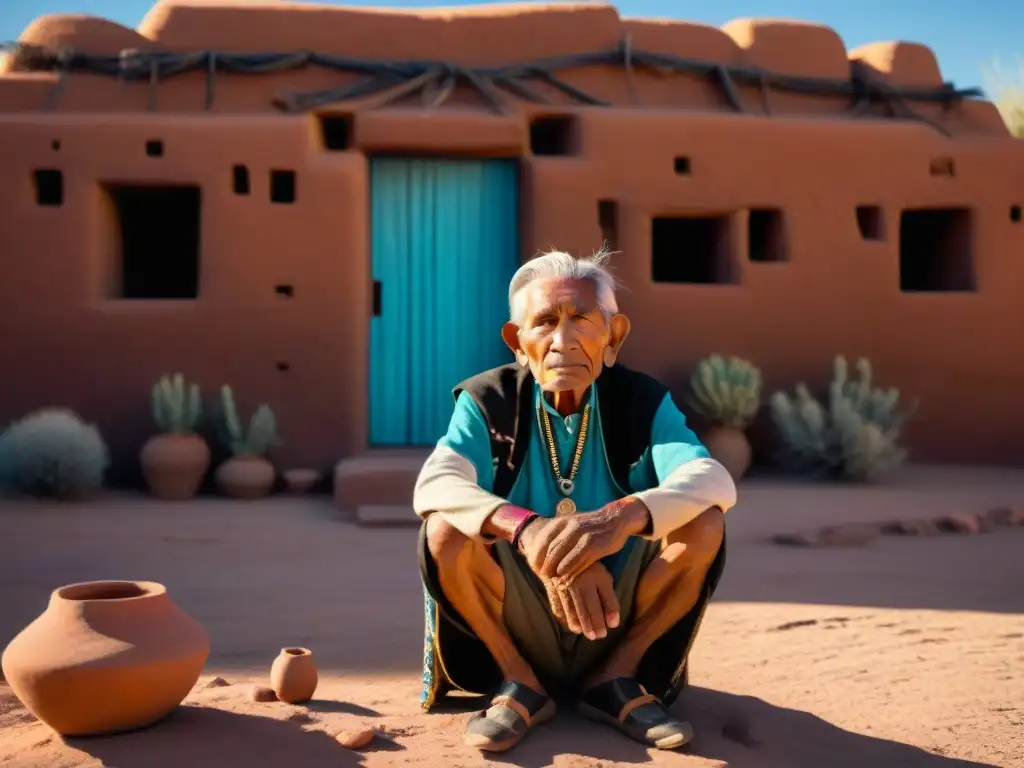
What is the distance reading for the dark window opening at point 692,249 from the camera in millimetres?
9797

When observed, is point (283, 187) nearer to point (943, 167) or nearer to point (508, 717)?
point (943, 167)

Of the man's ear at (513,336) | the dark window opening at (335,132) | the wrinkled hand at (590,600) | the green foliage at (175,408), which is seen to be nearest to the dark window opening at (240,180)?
the dark window opening at (335,132)

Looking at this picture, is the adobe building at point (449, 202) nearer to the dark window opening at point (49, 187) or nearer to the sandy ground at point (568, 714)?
the dark window opening at point (49, 187)

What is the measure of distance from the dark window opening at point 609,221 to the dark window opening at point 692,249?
Answer: 0.67 m

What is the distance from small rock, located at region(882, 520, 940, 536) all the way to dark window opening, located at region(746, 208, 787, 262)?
329 centimetres

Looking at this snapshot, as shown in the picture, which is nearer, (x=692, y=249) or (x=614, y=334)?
(x=614, y=334)

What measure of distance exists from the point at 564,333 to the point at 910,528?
4.87 metres

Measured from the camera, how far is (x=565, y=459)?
318 cm

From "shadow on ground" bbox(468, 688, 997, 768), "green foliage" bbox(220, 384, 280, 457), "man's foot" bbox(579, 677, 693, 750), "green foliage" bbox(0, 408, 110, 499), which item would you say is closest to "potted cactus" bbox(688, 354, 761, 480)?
"green foliage" bbox(220, 384, 280, 457)

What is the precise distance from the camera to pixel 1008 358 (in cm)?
1002

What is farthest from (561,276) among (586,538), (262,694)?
(262,694)

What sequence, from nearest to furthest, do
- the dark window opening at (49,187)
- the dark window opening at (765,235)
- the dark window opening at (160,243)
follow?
the dark window opening at (49,187)
the dark window opening at (765,235)
the dark window opening at (160,243)

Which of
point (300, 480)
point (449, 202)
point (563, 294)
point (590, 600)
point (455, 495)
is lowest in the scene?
point (300, 480)

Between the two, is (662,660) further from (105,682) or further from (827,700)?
(105,682)
